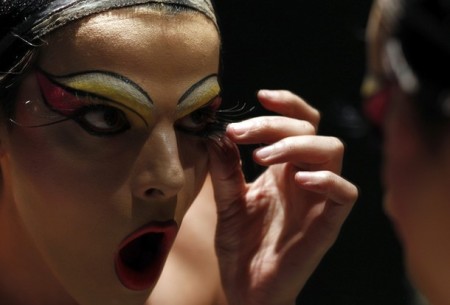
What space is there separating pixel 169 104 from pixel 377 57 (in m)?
0.38

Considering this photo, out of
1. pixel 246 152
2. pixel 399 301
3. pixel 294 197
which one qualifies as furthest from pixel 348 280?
pixel 294 197

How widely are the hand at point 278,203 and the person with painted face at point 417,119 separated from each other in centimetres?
39

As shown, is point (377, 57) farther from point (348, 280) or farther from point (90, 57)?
point (348, 280)

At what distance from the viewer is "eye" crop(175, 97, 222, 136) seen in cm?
103

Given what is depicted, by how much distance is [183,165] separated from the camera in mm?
1032

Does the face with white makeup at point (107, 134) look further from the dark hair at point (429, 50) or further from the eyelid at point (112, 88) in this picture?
the dark hair at point (429, 50)

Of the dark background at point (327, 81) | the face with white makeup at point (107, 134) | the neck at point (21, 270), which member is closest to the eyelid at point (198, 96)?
the face with white makeup at point (107, 134)

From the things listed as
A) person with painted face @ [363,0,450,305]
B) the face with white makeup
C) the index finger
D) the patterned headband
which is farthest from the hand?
person with painted face @ [363,0,450,305]

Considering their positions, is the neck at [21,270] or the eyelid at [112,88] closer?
the eyelid at [112,88]

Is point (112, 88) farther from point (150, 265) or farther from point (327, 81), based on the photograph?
point (327, 81)

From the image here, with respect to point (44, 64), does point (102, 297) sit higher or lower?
lower

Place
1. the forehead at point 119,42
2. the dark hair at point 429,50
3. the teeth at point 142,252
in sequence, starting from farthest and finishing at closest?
the teeth at point 142,252, the forehead at point 119,42, the dark hair at point 429,50

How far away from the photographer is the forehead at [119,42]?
3.14ft

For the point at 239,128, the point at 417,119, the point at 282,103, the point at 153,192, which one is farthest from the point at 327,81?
the point at 417,119
